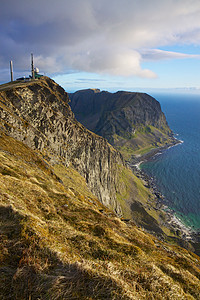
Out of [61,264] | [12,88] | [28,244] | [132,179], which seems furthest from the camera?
[132,179]

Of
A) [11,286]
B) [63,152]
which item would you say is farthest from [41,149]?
[11,286]

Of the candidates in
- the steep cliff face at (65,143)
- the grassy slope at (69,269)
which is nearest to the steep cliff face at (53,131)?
the steep cliff face at (65,143)

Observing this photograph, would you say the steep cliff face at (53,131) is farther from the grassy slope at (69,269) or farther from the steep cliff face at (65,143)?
the grassy slope at (69,269)

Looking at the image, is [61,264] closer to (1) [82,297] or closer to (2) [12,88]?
(1) [82,297]

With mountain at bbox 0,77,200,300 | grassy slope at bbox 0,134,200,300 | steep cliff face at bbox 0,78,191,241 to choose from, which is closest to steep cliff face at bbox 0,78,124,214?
steep cliff face at bbox 0,78,191,241

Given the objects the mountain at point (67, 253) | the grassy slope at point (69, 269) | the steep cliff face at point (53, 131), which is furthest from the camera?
the steep cliff face at point (53, 131)

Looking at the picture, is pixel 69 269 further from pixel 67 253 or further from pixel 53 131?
pixel 53 131

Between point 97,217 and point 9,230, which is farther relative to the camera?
point 97,217

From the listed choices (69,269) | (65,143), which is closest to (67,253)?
(69,269)
